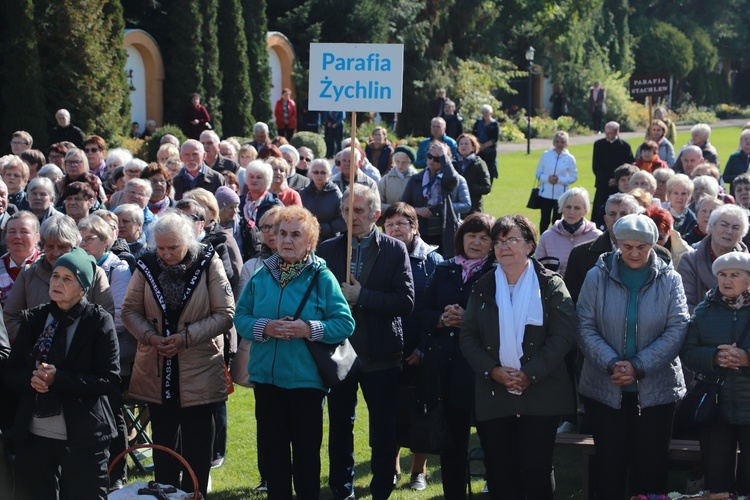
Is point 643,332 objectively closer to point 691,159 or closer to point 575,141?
point 691,159

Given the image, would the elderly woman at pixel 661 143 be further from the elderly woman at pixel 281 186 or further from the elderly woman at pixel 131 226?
the elderly woman at pixel 131 226

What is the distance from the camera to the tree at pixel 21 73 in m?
21.7

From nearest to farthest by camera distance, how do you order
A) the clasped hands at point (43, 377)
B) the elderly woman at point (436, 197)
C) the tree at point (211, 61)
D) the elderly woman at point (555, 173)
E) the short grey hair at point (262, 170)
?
the clasped hands at point (43, 377) < the short grey hair at point (262, 170) < the elderly woman at point (436, 197) < the elderly woman at point (555, 173) < the tree at point (211, 61)

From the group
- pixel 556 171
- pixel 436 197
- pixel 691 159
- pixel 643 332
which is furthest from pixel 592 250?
pixel 556 171

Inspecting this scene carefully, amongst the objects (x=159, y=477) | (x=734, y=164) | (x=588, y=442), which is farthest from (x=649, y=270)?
(x=734, y=164)

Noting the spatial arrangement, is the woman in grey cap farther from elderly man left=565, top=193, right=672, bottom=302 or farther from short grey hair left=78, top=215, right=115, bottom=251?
short grey hair left=78, top=215, right=115, bottom=251

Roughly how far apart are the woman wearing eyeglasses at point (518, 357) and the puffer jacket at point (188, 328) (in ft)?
5.14

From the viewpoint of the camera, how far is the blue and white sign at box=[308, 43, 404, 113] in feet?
24.6

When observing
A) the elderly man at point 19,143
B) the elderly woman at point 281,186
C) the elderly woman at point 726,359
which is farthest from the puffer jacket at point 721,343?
the elderly man at point 19,143

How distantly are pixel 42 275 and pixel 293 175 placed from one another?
5.97m

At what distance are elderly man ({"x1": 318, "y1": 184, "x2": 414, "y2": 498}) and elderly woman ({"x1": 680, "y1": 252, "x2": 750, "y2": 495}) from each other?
1839mm

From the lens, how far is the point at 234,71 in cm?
3052

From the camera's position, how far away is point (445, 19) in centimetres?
4272

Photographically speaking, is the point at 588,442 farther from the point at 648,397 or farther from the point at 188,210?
the point at 188,210
